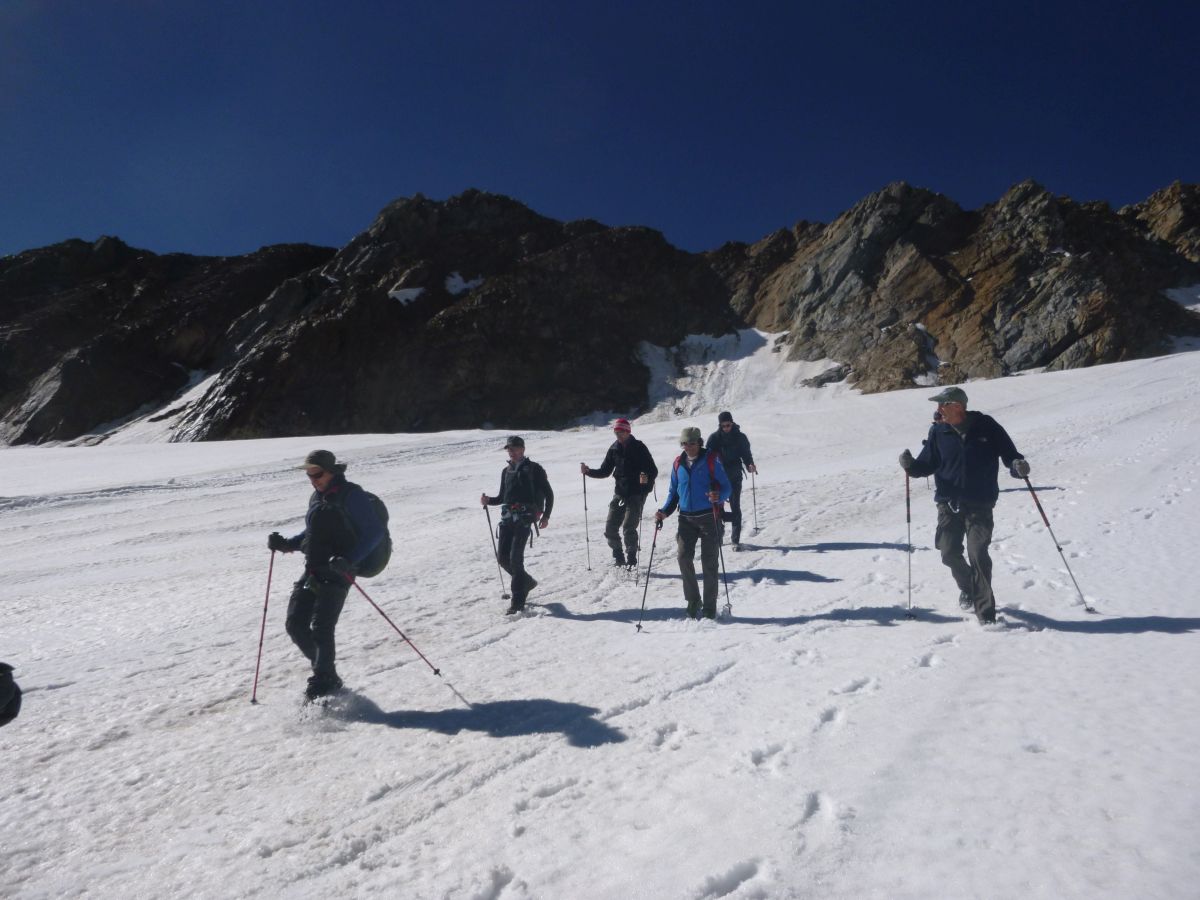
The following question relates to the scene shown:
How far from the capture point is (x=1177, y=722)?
3951mm

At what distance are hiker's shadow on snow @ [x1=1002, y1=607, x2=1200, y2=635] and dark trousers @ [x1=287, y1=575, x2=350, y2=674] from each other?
19.0 ft

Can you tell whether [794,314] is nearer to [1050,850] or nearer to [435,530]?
[435,530]

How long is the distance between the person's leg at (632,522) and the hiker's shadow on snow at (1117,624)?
14.0ft

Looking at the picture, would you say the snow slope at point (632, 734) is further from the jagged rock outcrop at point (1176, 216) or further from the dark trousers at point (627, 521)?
the jagged rock outcrop at point (1176, 216)

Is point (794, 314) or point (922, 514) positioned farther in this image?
point (794, 314)

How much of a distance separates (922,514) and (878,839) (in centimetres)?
979

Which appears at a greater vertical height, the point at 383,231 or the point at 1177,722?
the point at 383,231

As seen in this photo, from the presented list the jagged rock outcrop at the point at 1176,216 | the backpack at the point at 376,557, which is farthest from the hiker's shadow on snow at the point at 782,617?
the jagged rock outcrop at the point at 1176,216

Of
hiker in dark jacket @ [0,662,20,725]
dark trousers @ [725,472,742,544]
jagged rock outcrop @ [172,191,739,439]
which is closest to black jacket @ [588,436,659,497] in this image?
dark trousers @ [725,472,742,544]

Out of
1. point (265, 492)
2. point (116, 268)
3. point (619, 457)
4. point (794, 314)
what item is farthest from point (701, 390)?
point (116, 268)

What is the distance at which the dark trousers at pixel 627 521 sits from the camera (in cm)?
877

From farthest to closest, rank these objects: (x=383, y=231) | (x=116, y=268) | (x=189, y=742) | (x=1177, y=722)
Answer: (x=116, y=268) → (x=383, y=231) → (x=189, y=742) → (x=1177, y=722)

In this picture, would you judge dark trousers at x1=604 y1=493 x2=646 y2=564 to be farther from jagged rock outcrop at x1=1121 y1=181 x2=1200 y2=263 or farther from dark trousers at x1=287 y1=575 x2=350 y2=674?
jagged rock outcrop at x1=1121 y1=181 x2=1200 y2=263

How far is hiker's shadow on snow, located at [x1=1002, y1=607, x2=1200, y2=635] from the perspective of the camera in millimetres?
5559
